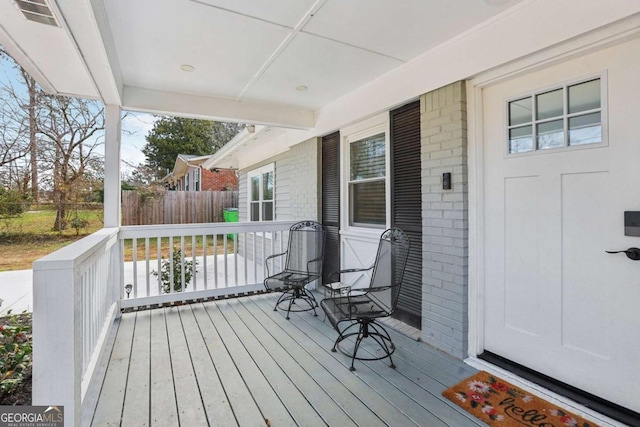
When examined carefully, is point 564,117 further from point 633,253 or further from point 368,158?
point 368,158

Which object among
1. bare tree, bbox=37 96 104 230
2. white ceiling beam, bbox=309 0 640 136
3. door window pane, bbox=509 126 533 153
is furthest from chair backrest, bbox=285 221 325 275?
bare tree, bbox=37 96 104 230

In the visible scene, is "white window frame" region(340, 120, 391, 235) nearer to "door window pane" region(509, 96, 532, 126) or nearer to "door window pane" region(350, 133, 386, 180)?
"door window pane" region(350, 133, 386, 180)

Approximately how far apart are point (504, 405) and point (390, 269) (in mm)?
1195

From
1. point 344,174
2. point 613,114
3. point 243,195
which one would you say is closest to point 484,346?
point 613,114

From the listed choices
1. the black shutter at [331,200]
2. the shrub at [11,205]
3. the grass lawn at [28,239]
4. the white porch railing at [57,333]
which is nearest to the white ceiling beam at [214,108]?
the black shutter at [331,200]

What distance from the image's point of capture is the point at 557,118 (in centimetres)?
Result: 210

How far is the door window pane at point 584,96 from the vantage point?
1.93 metres

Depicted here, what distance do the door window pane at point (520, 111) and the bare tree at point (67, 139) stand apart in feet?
21.8

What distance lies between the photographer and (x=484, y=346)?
2551mm

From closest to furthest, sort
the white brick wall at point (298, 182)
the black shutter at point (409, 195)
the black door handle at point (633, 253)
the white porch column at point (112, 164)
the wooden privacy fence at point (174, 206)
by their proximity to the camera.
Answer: the black door handle at point (633, 253), the black shutter at point (409, 195), the white porch column at point (112, 164), the white brick wall at point (298, 182), the wooden privacy fence at point (174, 206)

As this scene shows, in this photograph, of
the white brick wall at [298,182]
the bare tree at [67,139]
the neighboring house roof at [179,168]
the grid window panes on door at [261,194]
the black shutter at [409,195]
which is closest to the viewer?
the black shutter at [409,195]

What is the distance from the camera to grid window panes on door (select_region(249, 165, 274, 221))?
7.07 m

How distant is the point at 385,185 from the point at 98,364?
319 cm

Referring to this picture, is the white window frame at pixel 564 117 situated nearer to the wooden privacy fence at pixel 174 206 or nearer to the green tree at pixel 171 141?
the wooden privacy fence at pixel 174 206
